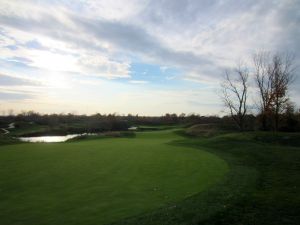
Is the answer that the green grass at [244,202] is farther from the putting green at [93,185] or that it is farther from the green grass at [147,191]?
the putting green at [93,185]

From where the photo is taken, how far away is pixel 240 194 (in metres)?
10.3

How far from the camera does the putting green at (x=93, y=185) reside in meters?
8.02

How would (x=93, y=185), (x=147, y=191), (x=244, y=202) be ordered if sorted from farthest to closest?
(x=93, y=185) → (x=147, y=191) → (x=244, y=202)

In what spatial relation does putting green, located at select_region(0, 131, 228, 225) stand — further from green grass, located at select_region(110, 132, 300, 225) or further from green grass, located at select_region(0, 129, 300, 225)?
green grass, located at select_region(110, 132, 300, 225)

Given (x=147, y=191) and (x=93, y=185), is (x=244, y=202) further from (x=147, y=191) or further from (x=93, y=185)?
(x=93, y=185)

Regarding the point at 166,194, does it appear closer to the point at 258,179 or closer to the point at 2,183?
the point at 258,179

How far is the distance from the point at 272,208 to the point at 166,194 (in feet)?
10.5

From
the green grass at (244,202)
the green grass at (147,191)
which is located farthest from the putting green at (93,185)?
the green grass at (244,202)

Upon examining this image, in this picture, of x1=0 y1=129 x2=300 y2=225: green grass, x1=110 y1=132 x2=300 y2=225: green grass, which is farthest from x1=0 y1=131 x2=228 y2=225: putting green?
x1=110 y1=132 x2=300 y2=225: green grass

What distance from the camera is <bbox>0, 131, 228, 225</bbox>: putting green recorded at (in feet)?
26.3

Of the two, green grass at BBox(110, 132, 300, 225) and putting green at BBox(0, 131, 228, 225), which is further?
putting green at BBox(0, 131, 228, 225)

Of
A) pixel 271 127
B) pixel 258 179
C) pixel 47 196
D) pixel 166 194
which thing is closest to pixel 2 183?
pixel 47 196

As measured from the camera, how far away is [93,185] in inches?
439

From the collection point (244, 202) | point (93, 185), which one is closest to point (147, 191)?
point (93, 185)
